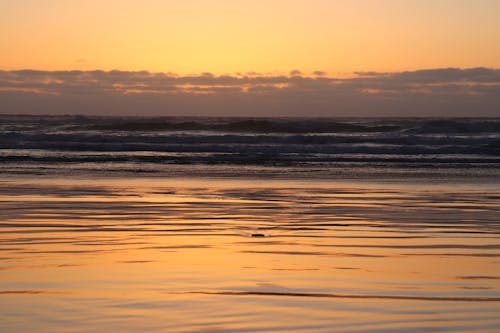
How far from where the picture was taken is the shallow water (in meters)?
5.32

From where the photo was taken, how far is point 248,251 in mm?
7918

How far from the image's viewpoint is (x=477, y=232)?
9414 mm

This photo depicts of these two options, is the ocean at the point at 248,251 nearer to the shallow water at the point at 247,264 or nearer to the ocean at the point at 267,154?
the shallow water at the point at 247,264

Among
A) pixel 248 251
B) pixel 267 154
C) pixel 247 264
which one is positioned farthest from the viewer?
pixel 267 154

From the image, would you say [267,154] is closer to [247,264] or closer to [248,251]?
[248,251]

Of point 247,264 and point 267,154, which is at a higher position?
point 267,154

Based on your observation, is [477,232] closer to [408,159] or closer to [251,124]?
[408,159]

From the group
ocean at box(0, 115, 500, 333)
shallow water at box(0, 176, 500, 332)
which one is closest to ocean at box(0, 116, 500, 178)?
ocean at box(0, 115, 500, 333)

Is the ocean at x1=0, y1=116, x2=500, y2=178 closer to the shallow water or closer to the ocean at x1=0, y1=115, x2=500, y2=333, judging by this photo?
the ocean at x1=0, y1=115, x2=500, y2=333

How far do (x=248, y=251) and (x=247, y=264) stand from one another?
0.73m

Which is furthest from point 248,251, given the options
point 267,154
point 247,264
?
point 267,154

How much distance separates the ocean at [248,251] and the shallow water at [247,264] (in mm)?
19

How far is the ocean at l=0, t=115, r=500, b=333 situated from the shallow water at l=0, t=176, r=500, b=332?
2cm

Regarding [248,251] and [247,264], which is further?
[248,251]
